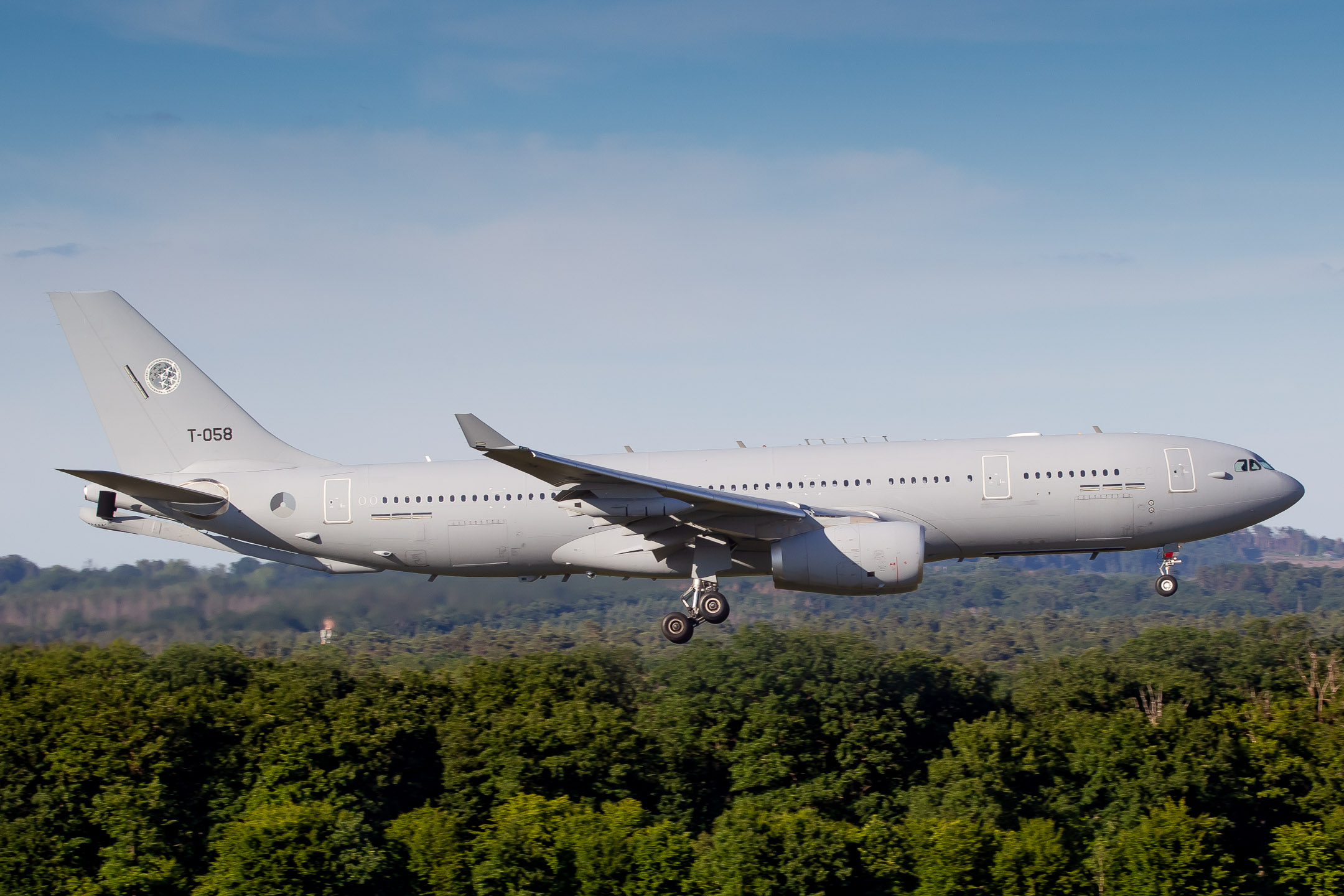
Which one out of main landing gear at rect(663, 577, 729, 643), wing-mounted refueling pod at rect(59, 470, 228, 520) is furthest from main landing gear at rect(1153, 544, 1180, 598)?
wing-mounted refueling pod at rect(59, 470, 228, 520)

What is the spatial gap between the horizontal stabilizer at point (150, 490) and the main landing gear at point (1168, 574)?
26.4m

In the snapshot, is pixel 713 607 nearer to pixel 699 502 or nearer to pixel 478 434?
pixel 699 502

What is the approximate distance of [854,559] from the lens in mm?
30734

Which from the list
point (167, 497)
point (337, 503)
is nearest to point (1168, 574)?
point (337, 503)

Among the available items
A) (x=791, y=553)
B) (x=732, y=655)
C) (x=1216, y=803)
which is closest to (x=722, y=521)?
(x=791, y=553)

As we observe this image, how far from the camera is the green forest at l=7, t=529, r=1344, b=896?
4262 cm

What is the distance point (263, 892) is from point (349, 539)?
15797 mm

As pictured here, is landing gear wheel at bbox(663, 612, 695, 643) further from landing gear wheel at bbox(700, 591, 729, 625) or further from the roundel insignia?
the roundel insignia

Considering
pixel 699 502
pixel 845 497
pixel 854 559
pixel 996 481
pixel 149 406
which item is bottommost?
pixel 854 559

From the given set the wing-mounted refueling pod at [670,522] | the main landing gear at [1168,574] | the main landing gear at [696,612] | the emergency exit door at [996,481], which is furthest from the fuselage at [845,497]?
the main landing gear at [696,612]

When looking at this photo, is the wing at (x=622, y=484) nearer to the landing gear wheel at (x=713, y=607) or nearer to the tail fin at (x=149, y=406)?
the landing gear wheel at (x=713, y=607)

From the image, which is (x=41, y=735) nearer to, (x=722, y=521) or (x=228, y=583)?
(x=228, y=583)

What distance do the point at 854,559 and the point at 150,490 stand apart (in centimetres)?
1862

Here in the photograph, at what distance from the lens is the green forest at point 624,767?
140 ft
